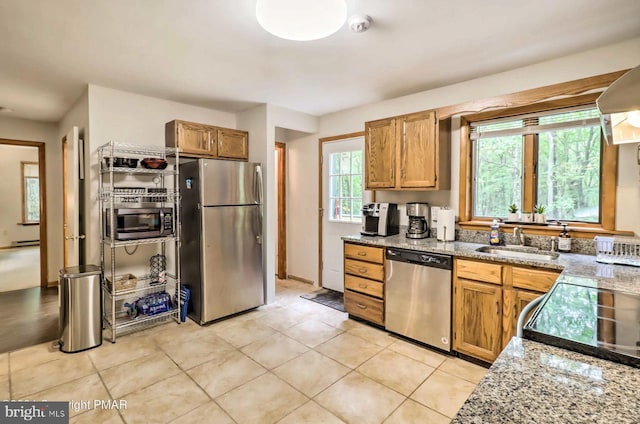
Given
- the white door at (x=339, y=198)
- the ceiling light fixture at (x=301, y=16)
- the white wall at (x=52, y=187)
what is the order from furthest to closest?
the white wall at (x=52, y=187), the white door at (x=339, y=198), the ceiling light fixture at (x=301, y=16)

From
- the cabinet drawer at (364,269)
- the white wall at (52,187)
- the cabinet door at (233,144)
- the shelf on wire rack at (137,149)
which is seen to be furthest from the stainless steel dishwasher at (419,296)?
the white wall at (52,187)

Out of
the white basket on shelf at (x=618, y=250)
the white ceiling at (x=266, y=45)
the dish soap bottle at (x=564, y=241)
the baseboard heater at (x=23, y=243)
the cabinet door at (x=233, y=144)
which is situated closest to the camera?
the white ceiling at (x=266, y=45)

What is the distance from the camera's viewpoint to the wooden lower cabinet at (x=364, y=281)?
10.4 feet

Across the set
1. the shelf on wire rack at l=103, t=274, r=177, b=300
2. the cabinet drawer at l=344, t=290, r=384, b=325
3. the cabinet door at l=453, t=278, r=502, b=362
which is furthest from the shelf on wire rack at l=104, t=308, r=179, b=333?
the cabinet door at l=453, t=278, r=502, b=362

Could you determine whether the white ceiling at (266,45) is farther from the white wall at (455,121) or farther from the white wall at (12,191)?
the white wall at (12,191)

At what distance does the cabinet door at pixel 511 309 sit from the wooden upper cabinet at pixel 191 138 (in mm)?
3307

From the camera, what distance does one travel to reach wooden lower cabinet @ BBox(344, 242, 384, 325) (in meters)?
3.16

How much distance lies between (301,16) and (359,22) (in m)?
0.59

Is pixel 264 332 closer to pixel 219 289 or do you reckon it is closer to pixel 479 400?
pixel 219 289

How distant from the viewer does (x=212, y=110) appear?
162 inches

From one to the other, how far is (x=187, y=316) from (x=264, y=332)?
40.6 inches

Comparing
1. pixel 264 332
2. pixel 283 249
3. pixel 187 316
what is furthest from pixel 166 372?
pixel 283 249

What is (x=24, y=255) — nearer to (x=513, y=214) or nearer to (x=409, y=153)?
(x=409, y=153)

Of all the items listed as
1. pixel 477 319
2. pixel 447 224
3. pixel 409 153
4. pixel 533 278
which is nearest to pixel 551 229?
pixel 533 278
